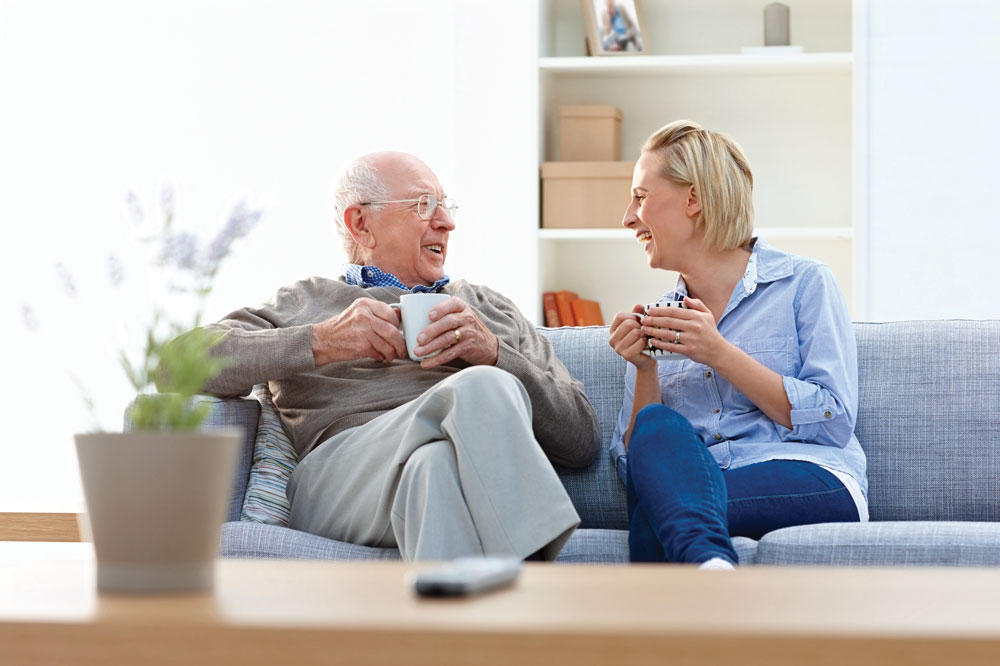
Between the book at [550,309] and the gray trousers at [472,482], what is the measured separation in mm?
1823

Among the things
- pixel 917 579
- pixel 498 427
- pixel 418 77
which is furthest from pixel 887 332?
pixel 418 77

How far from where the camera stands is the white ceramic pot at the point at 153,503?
95 centimetres

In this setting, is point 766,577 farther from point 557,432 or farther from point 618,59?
point 618,59

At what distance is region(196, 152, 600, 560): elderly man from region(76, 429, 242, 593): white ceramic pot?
2.11 ft

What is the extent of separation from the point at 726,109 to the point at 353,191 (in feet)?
5.87

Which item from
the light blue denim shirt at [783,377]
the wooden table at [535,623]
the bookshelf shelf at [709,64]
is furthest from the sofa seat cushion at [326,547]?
the bookshelf shelf at [709,64]

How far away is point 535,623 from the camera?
31.4 inches

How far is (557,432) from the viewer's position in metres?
2.16

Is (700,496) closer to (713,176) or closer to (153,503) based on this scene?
(713,176)

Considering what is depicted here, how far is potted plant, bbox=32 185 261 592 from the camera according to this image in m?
A: 0.95

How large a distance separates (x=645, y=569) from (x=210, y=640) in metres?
0.41

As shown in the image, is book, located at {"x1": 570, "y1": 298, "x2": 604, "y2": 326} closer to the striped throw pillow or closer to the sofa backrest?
the sofa backrest

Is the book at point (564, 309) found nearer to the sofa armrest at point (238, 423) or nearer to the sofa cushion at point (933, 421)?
the sofa cushion at point (933, 421)

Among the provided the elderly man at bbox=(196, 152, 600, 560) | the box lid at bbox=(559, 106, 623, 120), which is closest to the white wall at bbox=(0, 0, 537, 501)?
the box lid at bbox=(559, 106, 623, 120)
